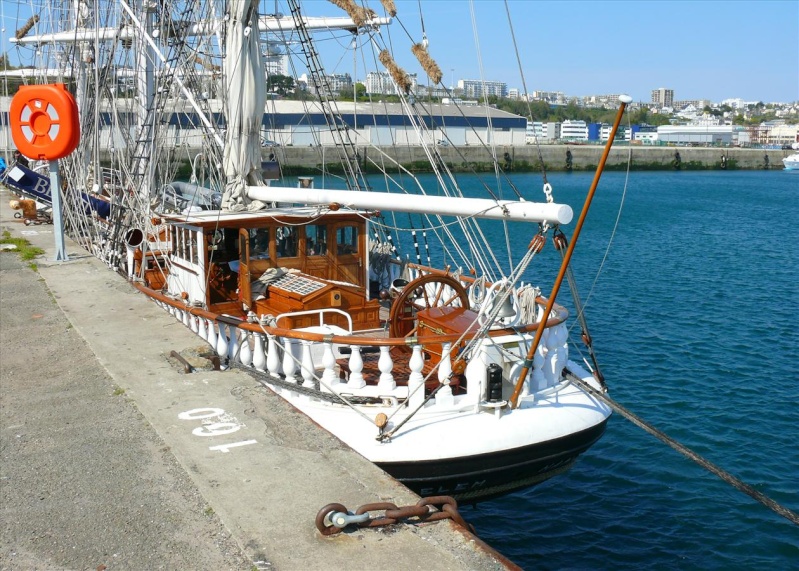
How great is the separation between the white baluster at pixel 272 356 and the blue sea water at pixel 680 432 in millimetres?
3551

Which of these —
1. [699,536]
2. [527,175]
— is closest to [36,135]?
[699,536]

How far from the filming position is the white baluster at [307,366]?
31.7ft

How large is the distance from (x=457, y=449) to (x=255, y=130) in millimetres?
6843

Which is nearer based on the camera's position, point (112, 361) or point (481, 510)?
point (112, 361)

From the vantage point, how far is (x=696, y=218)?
55969 millimetres

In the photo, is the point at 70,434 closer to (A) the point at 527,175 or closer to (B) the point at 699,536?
(B) the point at 699,536

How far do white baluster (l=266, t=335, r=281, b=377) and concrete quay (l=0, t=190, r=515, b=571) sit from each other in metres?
0.73

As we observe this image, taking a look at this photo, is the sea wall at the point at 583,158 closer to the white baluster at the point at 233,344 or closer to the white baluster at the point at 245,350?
the white baluster at the point at 233,344

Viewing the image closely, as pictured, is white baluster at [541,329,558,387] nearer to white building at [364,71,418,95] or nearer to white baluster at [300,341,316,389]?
white baluster at [300,341,316,389]

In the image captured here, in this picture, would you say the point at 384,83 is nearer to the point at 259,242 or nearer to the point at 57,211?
the point at 57,211

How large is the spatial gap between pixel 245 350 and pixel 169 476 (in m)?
3.96

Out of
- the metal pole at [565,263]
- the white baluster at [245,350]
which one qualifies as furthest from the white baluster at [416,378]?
the white baluster at [245,350]

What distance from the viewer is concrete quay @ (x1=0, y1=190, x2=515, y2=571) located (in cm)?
551

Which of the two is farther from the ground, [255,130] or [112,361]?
[255,130]
